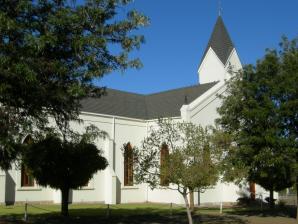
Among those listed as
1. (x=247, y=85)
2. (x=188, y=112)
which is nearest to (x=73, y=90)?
(x=247, y=85)

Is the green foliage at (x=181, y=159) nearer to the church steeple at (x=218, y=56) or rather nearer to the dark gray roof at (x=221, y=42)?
the church steeple at (x=218, y=56)

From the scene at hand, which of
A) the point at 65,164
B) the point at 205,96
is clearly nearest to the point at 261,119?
the point at 65,164

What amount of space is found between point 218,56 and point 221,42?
203 cm

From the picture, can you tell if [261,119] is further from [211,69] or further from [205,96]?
[211,69]

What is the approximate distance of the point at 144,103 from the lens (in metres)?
47.9

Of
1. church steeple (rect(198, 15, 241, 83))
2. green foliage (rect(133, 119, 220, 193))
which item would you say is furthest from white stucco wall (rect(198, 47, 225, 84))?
green foliage (rect(133, 119, 220, 193))

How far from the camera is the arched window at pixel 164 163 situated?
1852 cm

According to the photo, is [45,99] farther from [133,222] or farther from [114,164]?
[114,164]

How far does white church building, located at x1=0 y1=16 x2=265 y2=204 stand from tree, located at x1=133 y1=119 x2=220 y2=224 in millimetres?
16733

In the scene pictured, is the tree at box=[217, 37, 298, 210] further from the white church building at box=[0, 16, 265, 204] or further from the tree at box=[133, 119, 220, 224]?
the white church building at box=[0, 16, 265, 204]

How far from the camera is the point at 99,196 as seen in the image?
127 feet

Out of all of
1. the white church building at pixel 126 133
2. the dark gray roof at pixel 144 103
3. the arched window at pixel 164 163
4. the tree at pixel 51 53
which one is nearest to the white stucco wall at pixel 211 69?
the white church building at pixel 126 133

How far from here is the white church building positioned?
1387 inches

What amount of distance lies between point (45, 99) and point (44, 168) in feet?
32.2
